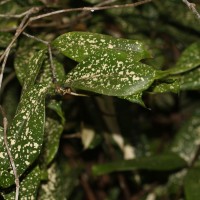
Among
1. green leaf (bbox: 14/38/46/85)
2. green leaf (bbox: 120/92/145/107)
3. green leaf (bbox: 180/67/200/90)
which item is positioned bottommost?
green leaf (bbox: 180/67/200/90)

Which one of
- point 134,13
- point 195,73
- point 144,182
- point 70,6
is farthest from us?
point 144,182

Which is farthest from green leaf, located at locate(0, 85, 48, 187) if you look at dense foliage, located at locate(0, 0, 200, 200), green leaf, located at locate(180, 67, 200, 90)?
green leaf, located at locate(180, 67, 200, 90)

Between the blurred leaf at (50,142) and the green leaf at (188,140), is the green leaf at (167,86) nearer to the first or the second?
the blurred leaf at (50,142)

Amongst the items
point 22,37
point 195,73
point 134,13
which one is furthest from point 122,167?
point 134,13

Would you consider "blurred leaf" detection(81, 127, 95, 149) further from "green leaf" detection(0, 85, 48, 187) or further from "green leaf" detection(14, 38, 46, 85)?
"green leaf" detection(0, 85, 48, 187)

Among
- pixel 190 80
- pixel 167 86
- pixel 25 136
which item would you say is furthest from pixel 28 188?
pixel 190 80

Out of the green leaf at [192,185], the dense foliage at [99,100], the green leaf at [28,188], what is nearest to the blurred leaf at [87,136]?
the dense foliage at [99,100]

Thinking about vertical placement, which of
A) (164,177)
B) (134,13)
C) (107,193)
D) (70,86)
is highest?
(70,86)

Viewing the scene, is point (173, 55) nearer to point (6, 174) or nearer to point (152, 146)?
point (152, 146)
